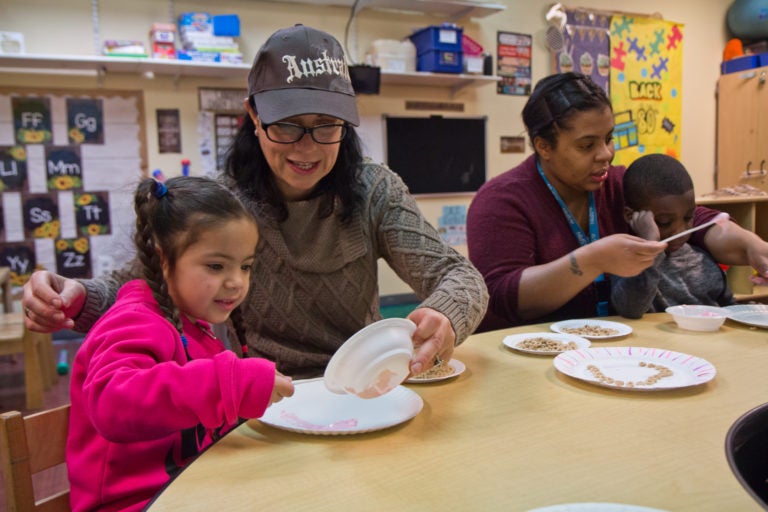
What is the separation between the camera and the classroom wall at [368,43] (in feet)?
11.7

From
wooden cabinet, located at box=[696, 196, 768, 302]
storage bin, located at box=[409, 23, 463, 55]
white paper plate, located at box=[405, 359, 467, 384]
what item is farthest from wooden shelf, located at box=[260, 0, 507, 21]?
white paper plate, located at box=[405, 359, 467, 384]

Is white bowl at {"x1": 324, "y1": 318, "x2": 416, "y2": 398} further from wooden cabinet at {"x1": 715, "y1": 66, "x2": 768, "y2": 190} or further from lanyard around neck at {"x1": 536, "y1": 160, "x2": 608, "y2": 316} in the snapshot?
wooden cabinet at {"x1": 715, "y1": 66, "x2": 768, "y2": 190}

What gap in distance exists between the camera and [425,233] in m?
1.46

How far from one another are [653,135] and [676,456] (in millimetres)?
5159

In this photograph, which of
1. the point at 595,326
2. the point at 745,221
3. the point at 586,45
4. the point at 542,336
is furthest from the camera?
the point at 586,45

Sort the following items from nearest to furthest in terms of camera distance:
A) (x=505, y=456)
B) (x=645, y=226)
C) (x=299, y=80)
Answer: (x=505, y=456) → (x=299, y=80) → (x=645, y=226)

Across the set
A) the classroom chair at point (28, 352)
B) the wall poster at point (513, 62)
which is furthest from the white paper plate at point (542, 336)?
the wall poster at point (513, 62)

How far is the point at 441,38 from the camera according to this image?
4105mm

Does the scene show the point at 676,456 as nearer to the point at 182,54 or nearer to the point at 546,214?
the point at 546,214

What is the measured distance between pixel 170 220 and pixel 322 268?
0.46 m

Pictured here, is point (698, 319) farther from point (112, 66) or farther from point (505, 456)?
point (112, 66)

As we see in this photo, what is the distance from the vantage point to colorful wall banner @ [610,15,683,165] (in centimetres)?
516

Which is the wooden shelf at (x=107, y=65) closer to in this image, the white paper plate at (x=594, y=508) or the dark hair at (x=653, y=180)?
the dark hair at (x=653, y=180)

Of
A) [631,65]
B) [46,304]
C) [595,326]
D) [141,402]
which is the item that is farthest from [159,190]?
[631,65]
